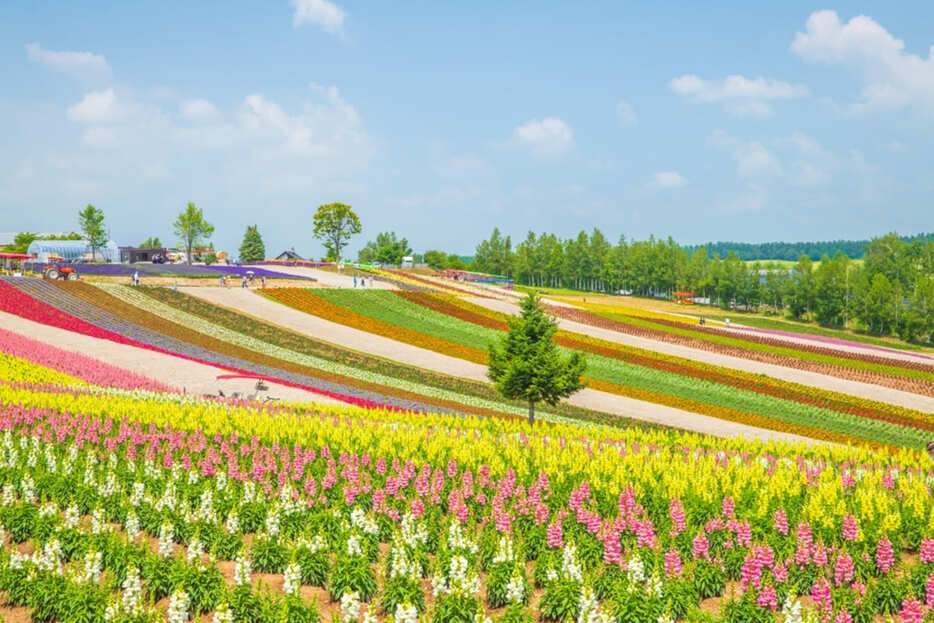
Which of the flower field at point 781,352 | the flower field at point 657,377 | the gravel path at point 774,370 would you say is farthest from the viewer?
the flower field at point 781,352

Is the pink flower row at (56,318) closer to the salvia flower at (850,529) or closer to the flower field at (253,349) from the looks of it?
the flower field at (253,349)

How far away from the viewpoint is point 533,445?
21.2m

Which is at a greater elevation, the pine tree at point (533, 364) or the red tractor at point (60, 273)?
the red tractor at point (60, 273)

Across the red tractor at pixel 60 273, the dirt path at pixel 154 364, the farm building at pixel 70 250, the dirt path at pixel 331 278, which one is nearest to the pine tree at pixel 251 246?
the farm building at pixel 70 250

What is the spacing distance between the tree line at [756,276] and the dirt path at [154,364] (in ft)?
287

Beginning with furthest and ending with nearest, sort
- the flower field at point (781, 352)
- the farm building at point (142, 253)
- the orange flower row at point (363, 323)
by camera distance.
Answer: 1. the farm building at point (142, 253)
2. the orange flower row at point (363, 323)
3. the flower field at point (781, 352)

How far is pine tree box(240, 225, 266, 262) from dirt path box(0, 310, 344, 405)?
12391cm

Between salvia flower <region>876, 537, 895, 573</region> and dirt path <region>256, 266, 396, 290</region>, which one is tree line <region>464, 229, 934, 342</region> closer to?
dirt path <region>256, 266, 396, 290</region>

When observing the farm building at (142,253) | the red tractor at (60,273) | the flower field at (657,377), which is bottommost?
the flower field at (657,377)

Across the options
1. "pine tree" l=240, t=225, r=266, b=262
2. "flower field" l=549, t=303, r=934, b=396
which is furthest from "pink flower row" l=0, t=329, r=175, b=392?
"pine tree" l=240, t=225, r=266, b=262

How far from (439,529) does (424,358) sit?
34664 millimetres

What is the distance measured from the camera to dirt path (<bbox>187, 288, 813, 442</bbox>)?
3497 cm

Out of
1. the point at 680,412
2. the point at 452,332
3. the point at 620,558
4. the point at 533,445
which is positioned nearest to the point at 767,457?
the point at 533,445

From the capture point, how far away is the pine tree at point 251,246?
172 metres
